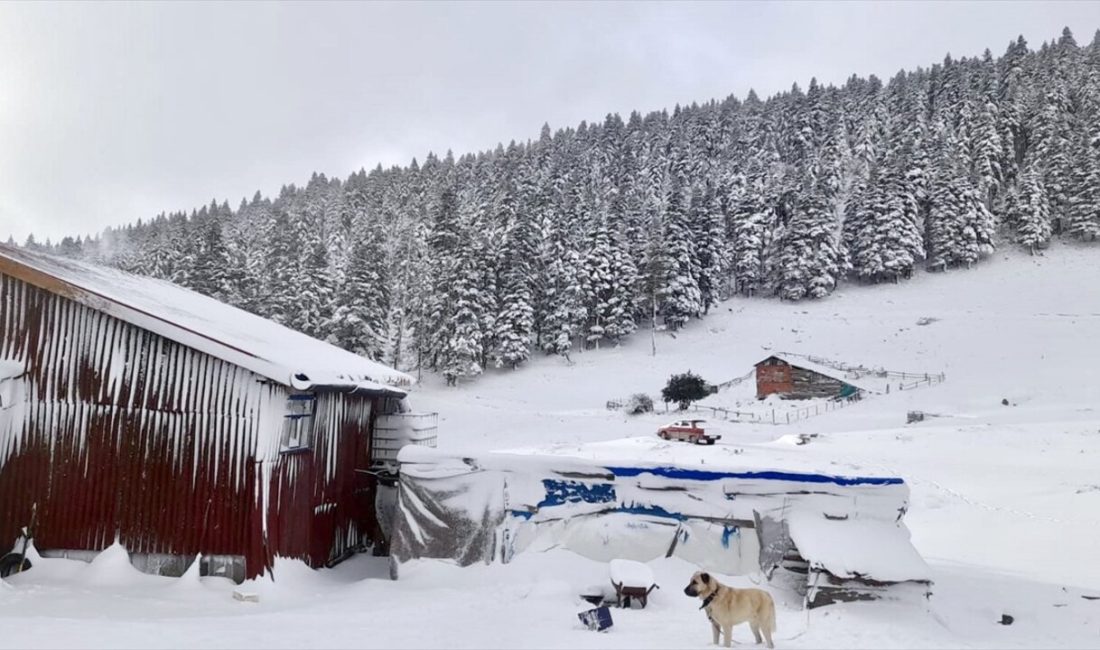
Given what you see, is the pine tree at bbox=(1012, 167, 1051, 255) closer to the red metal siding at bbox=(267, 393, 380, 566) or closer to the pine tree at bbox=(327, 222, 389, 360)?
the pine tree at bbox=(327, 222, 389, 360)

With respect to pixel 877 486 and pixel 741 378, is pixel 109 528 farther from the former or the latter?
pixel 741 378

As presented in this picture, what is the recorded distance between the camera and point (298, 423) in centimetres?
1084

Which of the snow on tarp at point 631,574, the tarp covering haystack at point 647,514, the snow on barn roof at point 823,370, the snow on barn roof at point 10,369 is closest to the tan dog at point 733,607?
the snow on tarp at point 631,574

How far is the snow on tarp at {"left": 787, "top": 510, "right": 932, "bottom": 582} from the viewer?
29.4 ft

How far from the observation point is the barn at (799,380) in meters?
42.3

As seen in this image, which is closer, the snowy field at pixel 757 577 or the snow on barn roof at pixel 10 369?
the snowy field at pixel 757 577

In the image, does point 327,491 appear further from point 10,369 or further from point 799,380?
point 799,380

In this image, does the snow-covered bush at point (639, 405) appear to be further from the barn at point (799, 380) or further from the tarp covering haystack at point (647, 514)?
the tarp covering haystack at point (647, 514)

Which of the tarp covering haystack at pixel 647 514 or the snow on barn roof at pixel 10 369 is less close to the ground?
the snow on barn roof at pixel 10 369

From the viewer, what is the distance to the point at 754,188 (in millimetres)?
74375

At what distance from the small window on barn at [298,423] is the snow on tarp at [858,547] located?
8129mm

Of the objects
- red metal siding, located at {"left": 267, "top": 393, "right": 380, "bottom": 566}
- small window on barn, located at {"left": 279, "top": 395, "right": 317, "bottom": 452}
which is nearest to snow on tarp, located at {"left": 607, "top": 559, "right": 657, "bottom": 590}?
→ red metal siding, located at {"left": 267, "top": 393, "right": 380, "bottom": 566}

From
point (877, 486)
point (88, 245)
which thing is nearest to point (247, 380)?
point (877, 486)

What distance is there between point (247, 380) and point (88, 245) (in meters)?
154
